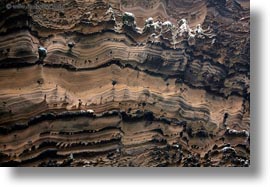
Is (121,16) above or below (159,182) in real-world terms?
above

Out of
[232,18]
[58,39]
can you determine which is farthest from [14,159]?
[232,18]

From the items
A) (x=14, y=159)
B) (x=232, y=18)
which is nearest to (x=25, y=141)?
(x=14, y=159)

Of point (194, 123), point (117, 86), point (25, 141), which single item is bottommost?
point (25, 141)

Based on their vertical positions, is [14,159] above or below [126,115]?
below

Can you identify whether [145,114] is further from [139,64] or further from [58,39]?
[58,39]

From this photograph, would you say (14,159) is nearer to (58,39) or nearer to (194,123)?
(58,39)

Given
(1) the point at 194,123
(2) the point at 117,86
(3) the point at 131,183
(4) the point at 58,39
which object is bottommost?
(3) the point at 131,183
